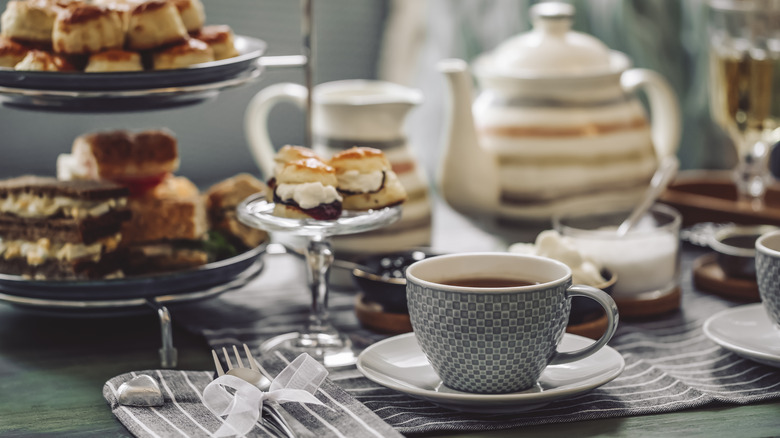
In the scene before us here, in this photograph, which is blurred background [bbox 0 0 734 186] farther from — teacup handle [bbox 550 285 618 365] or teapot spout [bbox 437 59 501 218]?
teacup handle [bbox 550 285 618 365]

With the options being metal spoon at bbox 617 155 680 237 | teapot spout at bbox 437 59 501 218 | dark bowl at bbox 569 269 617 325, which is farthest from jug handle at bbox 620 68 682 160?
dark bowl at bbox 569 269 617 325

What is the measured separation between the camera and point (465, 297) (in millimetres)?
657

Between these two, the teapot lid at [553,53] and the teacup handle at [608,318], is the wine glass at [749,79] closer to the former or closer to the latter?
the teapot lid at [553,53]

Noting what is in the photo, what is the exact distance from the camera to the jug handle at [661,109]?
117 centimetres

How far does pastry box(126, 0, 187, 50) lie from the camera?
2.88 ft

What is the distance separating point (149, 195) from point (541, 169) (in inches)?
17.5

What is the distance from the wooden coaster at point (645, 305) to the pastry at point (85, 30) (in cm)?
55

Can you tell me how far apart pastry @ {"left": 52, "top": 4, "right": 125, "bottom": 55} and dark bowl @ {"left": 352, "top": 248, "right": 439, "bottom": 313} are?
1.03ft

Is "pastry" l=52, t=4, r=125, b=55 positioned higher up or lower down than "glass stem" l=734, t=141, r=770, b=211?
higher up

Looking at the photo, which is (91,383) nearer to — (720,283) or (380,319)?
(380,319)

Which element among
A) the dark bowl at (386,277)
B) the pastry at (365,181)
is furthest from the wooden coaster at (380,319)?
the pastry at (365,181)

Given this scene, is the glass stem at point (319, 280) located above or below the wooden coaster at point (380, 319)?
above

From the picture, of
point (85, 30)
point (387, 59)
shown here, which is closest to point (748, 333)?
point (85, 30)

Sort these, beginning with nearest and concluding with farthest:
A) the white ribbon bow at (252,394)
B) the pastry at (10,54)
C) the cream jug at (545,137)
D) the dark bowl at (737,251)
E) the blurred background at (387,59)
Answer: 1. the white ribbon bow at (252,394)
2. the pastry at (10,54)
3. the dark bowl at (737,251)
4. the cream jug at (545,137)
5. the blurred background at (387,59)
